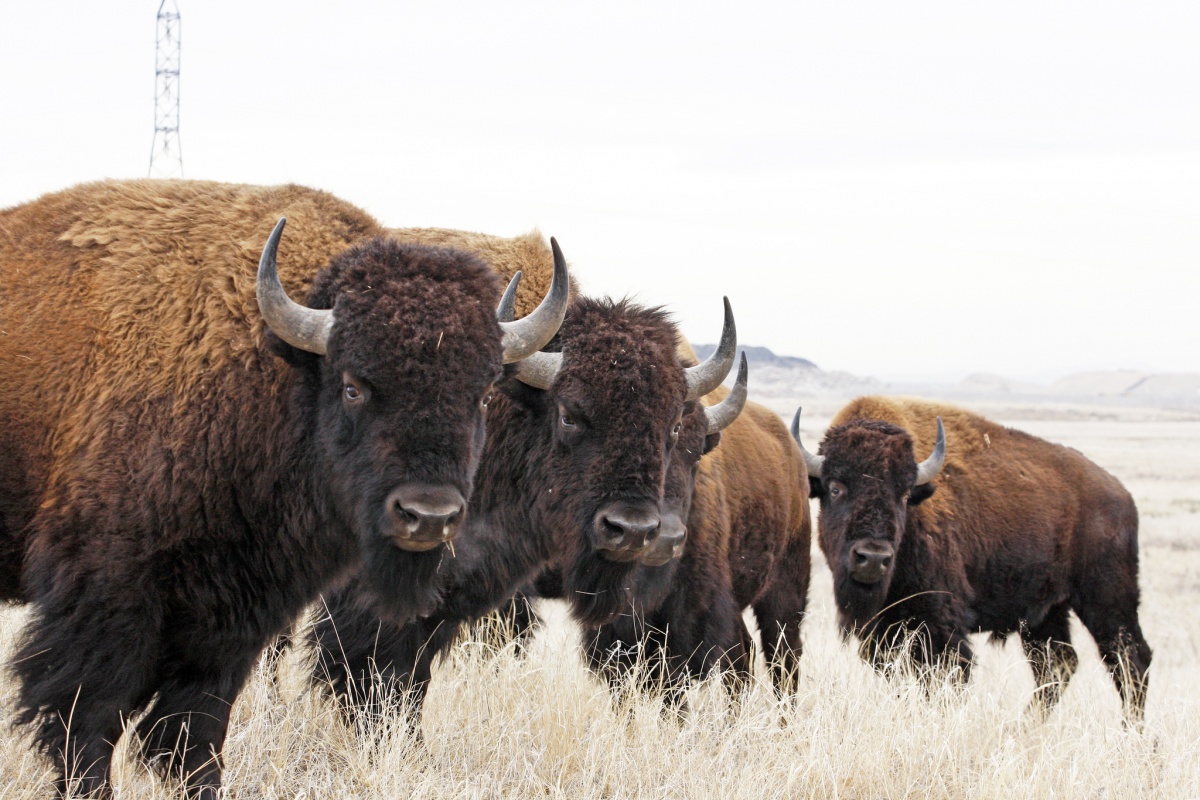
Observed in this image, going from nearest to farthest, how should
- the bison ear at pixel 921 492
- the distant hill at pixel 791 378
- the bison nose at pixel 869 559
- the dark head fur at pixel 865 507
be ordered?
the bison nose at pixel 869 559 < the dark head fur at pixel 865 507 < the bison ear at pixel 921 492 < the distant hill at pixel 791 378

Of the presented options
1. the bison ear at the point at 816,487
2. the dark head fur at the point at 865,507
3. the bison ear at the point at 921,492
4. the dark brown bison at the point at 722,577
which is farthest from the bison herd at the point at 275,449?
the bison ear at the point at 921,492

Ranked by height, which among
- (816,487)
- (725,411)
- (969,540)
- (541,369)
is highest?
(541,369)

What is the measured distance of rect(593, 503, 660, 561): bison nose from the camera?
538 centimetres

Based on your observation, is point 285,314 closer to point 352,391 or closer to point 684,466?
point 352,391

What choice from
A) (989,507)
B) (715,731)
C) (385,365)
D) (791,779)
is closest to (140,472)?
(385,365)

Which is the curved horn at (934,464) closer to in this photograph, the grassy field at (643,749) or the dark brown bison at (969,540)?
the dark brown bison at (969,540)

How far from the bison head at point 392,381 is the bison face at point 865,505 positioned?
527 cm

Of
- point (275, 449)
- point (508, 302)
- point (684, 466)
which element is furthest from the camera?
point (684, 466)

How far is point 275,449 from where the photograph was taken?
4.41 meters

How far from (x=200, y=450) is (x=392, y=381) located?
76 cm

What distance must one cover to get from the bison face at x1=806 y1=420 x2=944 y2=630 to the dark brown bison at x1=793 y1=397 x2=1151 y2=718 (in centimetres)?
1

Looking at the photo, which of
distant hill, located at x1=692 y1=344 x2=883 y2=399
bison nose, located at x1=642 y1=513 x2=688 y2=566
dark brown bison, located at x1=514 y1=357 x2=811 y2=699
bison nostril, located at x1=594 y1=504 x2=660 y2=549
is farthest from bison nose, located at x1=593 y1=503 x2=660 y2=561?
distant hill, located at x1=692 y1=344 x2=883 y2=399

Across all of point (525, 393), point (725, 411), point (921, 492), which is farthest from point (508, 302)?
point (921, 492)

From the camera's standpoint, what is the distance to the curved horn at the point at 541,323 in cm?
479
